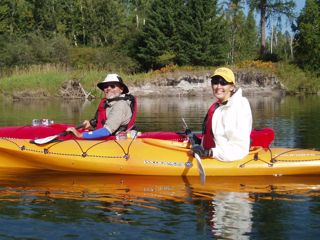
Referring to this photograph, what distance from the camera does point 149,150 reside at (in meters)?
6.78

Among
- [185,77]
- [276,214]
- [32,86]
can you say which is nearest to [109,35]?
[185,77]

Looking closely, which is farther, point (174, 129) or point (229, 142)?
point (174, 129)

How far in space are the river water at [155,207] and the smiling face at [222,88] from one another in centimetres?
109

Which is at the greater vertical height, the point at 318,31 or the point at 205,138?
the point at 318,31

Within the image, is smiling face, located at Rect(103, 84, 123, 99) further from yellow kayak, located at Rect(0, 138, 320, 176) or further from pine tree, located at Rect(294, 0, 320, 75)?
pine tree, located at Rect(294, 0, 320, 75)

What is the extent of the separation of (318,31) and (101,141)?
27.9m

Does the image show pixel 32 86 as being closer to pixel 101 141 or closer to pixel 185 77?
pixel 185 77

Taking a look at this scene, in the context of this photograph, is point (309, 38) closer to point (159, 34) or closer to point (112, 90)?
point (159, 34)

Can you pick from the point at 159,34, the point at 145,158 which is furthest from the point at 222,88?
the point at 159,34

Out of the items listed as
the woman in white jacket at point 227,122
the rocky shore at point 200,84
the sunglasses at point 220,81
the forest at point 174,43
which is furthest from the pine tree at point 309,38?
the sunglasses at point 220,81

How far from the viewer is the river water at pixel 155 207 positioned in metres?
4.51

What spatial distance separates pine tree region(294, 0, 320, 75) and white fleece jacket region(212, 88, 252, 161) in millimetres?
25313

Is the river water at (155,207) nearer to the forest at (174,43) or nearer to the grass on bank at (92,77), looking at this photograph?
the grass on bank at (92,77)

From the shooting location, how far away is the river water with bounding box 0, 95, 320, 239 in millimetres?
4508
